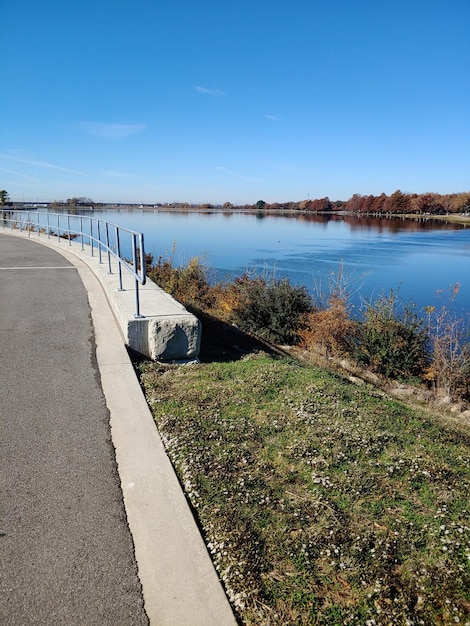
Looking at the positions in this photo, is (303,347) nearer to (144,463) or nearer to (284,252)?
(144,463)

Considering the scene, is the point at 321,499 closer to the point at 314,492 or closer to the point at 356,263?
the point at 314,492

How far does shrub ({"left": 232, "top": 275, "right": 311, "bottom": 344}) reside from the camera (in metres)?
12.5

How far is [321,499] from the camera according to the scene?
3.06m

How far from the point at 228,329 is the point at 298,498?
695 cm

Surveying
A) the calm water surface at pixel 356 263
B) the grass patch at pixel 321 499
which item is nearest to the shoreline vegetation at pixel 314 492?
the grass patch at pixel 321 499

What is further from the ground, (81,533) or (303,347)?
(81,533)

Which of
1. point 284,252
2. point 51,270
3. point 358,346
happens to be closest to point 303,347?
point 358,346

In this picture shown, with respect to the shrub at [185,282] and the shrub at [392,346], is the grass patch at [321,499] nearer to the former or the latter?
the shrub at [392,346]

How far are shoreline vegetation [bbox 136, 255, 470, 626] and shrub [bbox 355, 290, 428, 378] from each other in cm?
492

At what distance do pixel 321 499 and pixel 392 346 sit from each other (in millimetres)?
7802

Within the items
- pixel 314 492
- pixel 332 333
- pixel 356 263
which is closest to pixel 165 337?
pixel 314 492

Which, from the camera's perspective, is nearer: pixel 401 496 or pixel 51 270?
pixel 401 496

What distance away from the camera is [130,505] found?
9.64 feet

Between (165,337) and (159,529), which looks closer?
(159,529)
